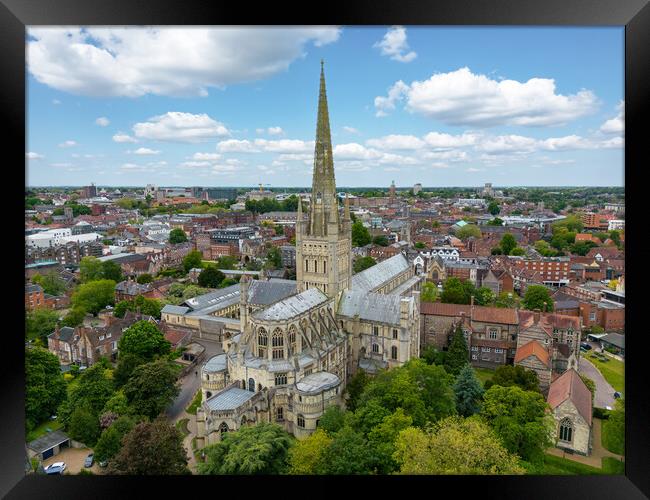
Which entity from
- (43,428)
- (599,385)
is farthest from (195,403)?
(599,385)

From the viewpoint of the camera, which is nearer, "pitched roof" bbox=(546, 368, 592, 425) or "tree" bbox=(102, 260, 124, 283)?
"pitched roof" bbox=(546, 368, 592, 425)

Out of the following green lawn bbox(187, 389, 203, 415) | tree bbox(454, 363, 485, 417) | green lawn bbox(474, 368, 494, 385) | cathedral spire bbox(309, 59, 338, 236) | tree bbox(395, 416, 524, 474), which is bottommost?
green lawn bbox(187, 389, 203, 415)

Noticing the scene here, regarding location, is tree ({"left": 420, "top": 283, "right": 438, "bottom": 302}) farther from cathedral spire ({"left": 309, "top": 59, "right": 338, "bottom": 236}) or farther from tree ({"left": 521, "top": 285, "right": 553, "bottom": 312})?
cathedral spire ({"left": 309, "top": 59, "right": 338, "bottom": 236})

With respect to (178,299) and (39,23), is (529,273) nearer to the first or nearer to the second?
(178,299)

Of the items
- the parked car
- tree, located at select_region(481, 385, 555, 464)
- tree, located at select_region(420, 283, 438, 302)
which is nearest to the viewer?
tree, located at select_region(481, 385, 555, 464)

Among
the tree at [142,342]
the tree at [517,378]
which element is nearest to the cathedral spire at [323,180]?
the tree at [142,342]

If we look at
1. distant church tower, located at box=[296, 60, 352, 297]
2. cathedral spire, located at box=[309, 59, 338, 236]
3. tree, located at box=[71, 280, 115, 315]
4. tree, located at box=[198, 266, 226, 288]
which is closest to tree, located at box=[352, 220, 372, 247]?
tree, located at box=[198, 266, 226, 288]
